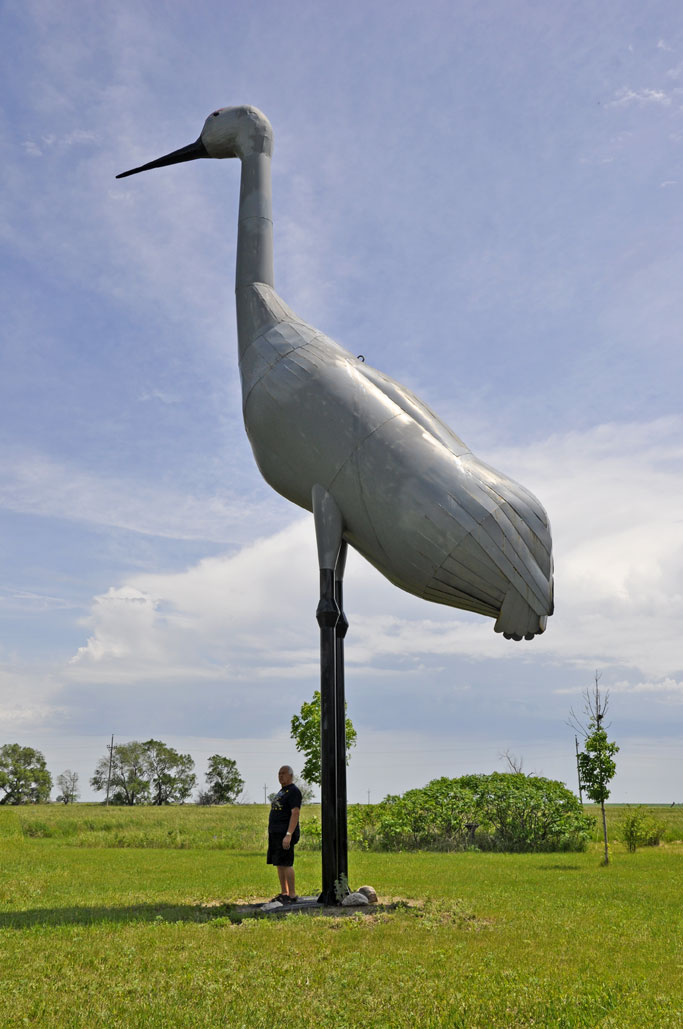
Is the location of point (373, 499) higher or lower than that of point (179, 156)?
lower

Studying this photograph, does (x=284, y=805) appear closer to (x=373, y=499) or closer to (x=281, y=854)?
(x=281, y=854)

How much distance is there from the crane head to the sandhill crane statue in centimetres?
386

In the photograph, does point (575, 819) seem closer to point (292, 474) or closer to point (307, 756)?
point (307, 756)

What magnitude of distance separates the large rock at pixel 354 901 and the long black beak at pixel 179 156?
473 inches

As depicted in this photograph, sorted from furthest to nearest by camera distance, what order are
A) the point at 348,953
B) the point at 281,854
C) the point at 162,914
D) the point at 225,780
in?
1. the point at 225,780
2. the point at 281,854
3. the point at 162,914
4. the point at 348,953

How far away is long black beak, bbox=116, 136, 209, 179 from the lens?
14266 mm

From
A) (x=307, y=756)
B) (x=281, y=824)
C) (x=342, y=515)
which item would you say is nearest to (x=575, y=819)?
(x=307, y=756)

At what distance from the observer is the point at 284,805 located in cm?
1084

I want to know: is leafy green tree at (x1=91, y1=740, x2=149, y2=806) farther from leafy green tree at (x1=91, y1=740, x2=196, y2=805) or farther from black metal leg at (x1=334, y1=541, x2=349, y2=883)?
black metal leg at (x1=334, y1=541, x2=349, y2=883)

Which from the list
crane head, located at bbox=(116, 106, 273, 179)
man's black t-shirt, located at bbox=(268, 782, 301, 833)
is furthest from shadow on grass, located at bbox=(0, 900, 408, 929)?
crane head, located at bbox=(116, 106, 273, 179)

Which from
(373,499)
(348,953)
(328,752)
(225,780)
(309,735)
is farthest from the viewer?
(225,780)

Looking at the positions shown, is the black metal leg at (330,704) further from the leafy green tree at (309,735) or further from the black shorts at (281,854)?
the leafy green tree at (309,735)

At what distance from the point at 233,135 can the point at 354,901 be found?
1191cm

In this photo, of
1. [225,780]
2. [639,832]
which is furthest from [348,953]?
[225,780]
